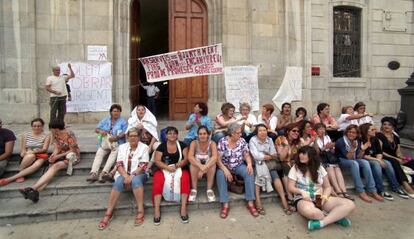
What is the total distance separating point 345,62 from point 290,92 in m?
3.12

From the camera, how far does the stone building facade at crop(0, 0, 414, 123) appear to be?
9.23 m

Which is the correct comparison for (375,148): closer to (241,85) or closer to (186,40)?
(241,85)

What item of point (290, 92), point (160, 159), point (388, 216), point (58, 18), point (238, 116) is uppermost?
point (58, 18)

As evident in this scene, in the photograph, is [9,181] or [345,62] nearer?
[9,181]

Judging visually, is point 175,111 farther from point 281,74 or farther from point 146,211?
point 146,211

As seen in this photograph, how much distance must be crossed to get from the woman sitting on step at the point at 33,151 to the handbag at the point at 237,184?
11.1 feet

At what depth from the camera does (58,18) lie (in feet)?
31.1

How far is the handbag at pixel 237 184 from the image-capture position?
5.11 metres

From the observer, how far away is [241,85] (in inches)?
413

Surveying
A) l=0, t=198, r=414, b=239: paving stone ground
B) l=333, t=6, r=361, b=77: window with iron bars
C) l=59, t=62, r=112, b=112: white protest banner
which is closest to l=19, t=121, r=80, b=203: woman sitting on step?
l=0, t=198, r=414, b=239: paving stone ground

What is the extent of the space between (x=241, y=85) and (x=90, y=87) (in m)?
5.02

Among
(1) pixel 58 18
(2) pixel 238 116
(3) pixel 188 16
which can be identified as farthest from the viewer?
(3) pixel 188 16

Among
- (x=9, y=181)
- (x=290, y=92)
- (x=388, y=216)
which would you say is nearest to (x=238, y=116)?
(x=388, y=216)

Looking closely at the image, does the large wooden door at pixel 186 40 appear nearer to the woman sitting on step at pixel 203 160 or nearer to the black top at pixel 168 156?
the woman sitting on step at pixel 203 160
